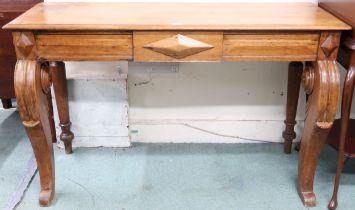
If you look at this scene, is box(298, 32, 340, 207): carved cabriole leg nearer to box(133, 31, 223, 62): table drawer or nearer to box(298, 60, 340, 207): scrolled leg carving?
box(298, 60, 340, 207): scrolled leg carving

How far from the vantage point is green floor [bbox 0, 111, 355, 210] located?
1646 mm

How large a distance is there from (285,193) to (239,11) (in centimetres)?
76

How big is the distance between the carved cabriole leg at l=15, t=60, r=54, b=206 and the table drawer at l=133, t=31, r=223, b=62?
13.8 inches

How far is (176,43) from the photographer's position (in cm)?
135

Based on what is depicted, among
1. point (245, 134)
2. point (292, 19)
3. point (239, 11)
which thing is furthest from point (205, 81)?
point (292, 19)

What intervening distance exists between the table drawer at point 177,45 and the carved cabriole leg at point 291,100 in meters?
0.56

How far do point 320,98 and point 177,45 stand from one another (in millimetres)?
513

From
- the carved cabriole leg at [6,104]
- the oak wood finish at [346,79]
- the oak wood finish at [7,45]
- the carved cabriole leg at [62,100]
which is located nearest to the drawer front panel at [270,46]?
the oak wood finish at [346,79]

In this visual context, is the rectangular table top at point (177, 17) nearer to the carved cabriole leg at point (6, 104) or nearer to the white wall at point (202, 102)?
the white wall at point (202, 102)

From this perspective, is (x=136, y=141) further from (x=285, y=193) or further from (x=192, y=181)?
(x=285, y=193)

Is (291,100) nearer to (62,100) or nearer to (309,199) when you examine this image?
(309,199)

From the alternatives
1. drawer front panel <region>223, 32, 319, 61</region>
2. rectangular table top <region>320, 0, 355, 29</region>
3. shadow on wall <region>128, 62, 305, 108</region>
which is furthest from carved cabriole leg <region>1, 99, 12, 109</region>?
rectangular table top <region>320, 0, 355, 29</region>

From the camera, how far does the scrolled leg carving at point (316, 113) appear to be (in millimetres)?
1381

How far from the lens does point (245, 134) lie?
6.79 feet
